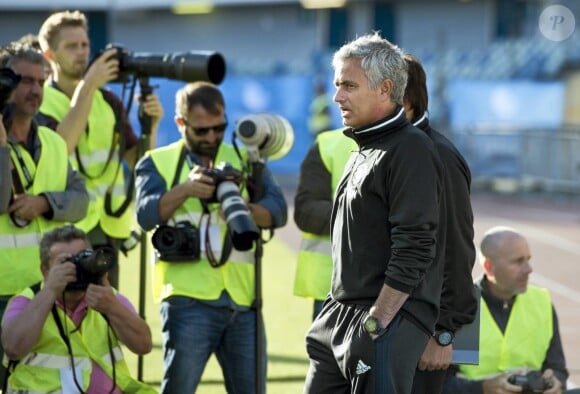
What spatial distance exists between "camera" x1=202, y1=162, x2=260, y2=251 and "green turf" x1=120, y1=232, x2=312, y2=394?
99.4 inches

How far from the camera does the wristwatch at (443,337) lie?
15.9ft

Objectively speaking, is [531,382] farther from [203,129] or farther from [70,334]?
[70,334]

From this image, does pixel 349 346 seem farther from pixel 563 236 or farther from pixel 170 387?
pixel 563 236

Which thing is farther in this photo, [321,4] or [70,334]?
[321,4]

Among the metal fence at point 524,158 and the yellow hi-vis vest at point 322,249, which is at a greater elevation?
the yellow hi-vis vest at point 322,249

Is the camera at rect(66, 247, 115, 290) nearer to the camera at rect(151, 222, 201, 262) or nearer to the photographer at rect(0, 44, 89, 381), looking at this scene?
the camera at rect(151, 222, 201, 262)

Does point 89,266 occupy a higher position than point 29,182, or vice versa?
point 29,182

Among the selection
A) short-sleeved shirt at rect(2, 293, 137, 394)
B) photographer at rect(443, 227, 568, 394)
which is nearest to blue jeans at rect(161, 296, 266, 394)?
short-sleeved shirt at rect(2, 293, 137, 394)

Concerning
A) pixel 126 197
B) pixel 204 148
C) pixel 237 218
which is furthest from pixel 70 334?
pixel 126 197

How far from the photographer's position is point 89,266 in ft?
19.0

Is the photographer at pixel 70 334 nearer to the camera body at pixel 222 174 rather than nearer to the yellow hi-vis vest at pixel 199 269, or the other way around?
the yellow hi-vis vest at pixel 199 269

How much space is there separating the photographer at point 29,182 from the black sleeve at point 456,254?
227cm

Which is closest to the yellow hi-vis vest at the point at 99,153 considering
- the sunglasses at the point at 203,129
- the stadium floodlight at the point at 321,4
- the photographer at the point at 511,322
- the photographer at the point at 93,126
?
the photographer at the point at 93,126

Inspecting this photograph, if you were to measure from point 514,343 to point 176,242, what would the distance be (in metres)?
1.72
